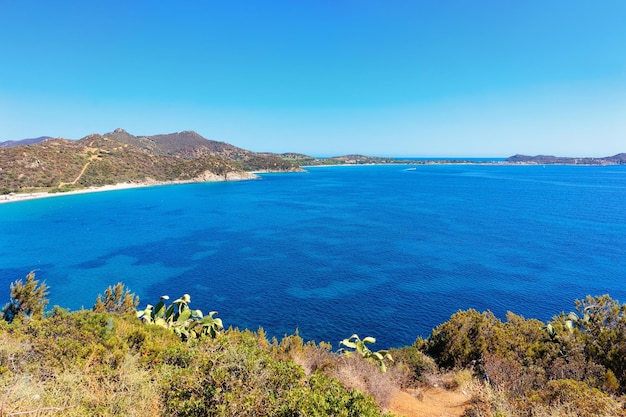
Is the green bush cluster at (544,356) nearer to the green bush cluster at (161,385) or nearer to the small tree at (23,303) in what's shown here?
the green bush cluster at (161,385)

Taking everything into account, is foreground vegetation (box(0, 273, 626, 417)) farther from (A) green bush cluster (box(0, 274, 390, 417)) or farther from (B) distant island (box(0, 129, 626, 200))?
(B) distant island (box(0, 129, 626, 200))

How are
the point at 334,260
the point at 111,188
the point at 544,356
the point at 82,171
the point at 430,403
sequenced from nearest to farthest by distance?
the point at 430,403 < the point at 544,356 < the point at 334,260 < the point at 111,188 < the point at 82,171

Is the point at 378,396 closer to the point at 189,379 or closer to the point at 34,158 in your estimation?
the point at 189,379

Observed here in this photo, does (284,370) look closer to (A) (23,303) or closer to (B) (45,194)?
(A) (23,303)

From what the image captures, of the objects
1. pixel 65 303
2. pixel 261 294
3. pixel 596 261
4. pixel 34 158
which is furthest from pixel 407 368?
pixel 34 158

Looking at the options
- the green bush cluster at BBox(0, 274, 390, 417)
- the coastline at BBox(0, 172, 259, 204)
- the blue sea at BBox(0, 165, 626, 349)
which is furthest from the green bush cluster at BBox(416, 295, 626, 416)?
the coastline at BBox(0, 172, 259, 204)

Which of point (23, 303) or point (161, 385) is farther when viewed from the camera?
point (23, 303)

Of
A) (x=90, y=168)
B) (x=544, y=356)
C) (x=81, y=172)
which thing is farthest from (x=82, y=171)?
(x=544, y=356)
